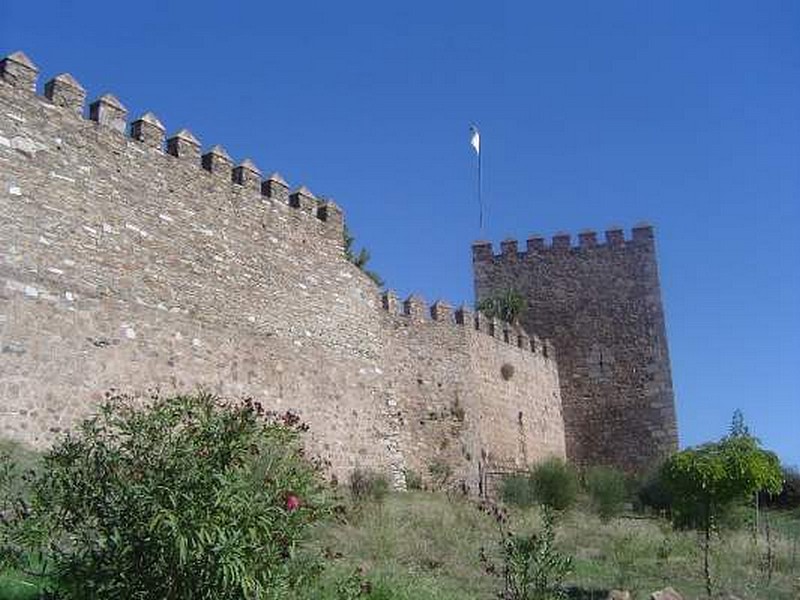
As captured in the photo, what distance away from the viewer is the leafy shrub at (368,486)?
16234 millimetres

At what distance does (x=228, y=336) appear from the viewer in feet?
51.1

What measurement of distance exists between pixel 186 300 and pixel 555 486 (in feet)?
32.4

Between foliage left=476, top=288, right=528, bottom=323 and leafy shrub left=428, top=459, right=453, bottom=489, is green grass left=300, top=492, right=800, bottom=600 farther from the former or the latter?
foliage left=476, top=288, right=528, bottom=323

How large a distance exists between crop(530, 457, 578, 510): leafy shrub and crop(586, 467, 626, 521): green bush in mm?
477

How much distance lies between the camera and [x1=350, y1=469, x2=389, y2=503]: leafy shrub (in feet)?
53.3

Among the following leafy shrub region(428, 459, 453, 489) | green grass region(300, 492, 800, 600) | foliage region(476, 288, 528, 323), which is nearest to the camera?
green grass region(300, 492, 800, 600)

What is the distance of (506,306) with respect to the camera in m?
29.5

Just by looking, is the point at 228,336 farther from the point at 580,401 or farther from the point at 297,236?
the point at 580,401

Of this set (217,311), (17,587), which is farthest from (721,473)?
(17,587)

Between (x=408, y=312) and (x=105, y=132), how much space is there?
9090 millimetres

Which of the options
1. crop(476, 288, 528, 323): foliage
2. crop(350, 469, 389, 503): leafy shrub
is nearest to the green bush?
crop(350, 469, 389, 503): leafy shrub

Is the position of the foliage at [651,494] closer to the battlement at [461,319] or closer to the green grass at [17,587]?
the battlement at [461,319]

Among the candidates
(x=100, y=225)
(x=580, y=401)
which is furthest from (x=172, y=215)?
(x=580, y=401)

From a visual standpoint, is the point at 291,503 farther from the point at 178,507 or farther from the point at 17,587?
the point at 17,587
